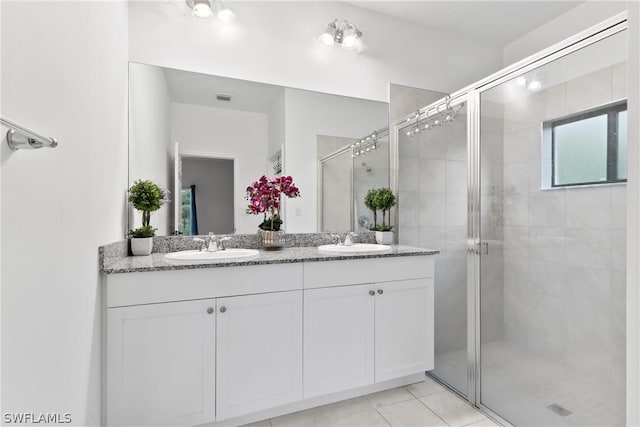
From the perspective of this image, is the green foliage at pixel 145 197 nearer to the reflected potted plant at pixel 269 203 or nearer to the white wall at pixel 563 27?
the reflected potted plant at pixel 269 203

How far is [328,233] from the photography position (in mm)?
2432

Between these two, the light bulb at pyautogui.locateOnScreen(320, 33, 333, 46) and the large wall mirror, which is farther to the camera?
the light bulb at pyautogui.locateOnScreen(320, 33, 333, 46)

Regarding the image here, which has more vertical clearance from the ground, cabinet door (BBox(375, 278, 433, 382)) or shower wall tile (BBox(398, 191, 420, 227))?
shower wall tile (BBox(398, 191, 420, 227))

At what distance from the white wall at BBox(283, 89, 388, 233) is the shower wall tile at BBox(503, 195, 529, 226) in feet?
A: 3.99

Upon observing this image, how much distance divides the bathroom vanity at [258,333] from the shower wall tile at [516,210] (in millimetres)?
521

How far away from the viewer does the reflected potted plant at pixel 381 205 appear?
2490 millimetres

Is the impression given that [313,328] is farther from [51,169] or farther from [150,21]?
[150,21]

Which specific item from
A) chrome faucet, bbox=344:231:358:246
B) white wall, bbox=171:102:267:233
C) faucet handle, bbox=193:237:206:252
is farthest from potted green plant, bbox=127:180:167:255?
chrome faucet, bbox=344:231:358:246

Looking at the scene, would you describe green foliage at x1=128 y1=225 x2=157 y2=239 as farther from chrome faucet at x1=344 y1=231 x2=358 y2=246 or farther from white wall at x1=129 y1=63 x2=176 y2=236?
chrome faucet at x1=344 y1=231 x2=358 y2=246

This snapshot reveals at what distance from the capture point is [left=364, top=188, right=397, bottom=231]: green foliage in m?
2.52

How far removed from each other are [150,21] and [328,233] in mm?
1785

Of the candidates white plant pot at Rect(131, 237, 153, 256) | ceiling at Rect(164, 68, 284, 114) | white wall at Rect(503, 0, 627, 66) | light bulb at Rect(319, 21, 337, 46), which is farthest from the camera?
light bulb at Rect(319, 21, 337, 46)

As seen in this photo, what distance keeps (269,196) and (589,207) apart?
1744mm

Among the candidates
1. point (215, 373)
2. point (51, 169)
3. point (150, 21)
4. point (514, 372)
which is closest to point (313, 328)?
point (215, 373)
